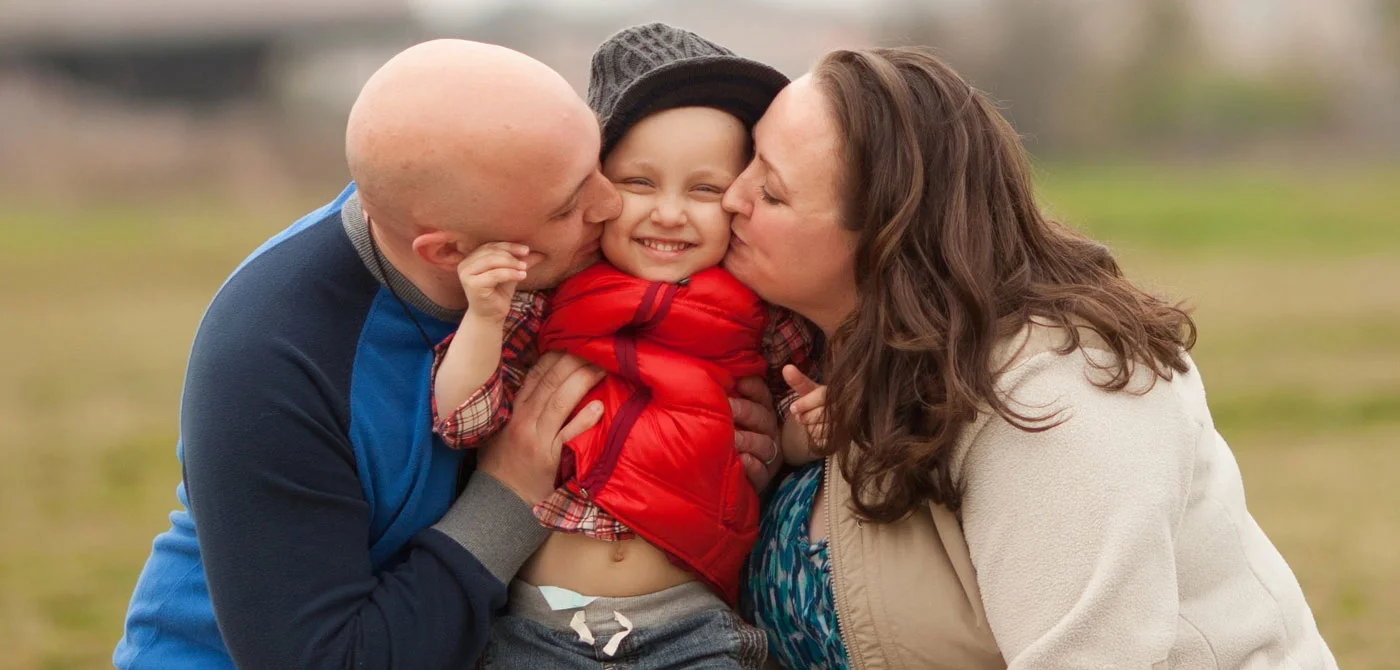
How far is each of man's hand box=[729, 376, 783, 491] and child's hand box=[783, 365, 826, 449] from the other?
11cm

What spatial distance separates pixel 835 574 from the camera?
245 centimetres

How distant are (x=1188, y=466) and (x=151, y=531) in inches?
245

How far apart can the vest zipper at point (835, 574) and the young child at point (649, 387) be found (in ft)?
0.55

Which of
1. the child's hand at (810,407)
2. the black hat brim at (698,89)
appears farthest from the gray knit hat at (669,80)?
the child's hand at (810,407)

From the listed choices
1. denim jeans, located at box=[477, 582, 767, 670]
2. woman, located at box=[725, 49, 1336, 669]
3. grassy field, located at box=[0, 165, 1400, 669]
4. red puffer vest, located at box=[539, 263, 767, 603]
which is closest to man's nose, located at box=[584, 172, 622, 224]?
red puffer vest, located at box=[539, 263, 767, 603]

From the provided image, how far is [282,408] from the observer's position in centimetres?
222

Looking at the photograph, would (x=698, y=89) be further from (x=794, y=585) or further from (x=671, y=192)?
(x=794, y=585)

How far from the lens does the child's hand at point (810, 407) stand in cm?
251

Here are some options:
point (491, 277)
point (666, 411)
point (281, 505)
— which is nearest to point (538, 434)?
point (666, 411)

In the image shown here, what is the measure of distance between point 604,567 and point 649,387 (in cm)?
33

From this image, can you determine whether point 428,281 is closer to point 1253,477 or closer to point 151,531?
point 151,531

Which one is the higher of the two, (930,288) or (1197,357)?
(930,288)

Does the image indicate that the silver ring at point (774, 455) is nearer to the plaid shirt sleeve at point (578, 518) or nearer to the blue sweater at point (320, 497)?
the plaid shirt sleeve at point (578, 518)

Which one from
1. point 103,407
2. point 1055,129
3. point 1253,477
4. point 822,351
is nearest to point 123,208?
point 103,407
